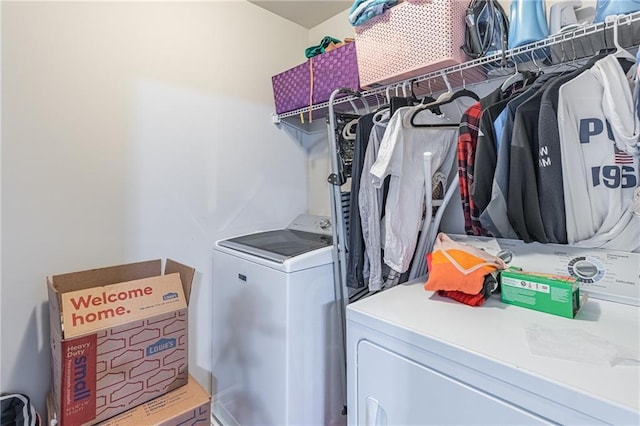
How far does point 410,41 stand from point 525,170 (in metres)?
0.71

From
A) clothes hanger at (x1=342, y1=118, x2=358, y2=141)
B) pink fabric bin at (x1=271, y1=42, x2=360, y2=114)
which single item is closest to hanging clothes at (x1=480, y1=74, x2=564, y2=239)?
clothes hanger at (x1=342, y1=118, x2=358, y2=141)

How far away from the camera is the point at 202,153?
187 centimetres

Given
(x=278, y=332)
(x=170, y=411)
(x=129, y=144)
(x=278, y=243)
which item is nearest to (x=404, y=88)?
(x=278, y=243)

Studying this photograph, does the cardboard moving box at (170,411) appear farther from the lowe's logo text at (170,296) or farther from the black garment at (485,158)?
the black garment at (485,158)

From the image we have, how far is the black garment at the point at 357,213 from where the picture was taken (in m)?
1.39

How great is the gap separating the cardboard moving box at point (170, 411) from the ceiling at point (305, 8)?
85.9 inches

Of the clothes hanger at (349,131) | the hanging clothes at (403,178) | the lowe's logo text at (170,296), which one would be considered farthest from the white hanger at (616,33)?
the lowe's logo text at (170,296)

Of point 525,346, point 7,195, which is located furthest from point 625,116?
point 7,195

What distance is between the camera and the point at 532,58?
4.15ft

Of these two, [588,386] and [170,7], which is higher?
[170,7]

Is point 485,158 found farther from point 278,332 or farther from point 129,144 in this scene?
point 129,144

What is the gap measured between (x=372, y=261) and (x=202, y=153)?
1143mm

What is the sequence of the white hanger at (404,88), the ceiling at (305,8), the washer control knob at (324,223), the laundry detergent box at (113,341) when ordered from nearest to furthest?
1. the laundry detergent box at (113,341)
2. the white hanger at (404,88)
3. the washer control knob at (324,223)
4. the ceiling at (305,8)

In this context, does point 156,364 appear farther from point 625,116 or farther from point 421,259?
point 625,116
